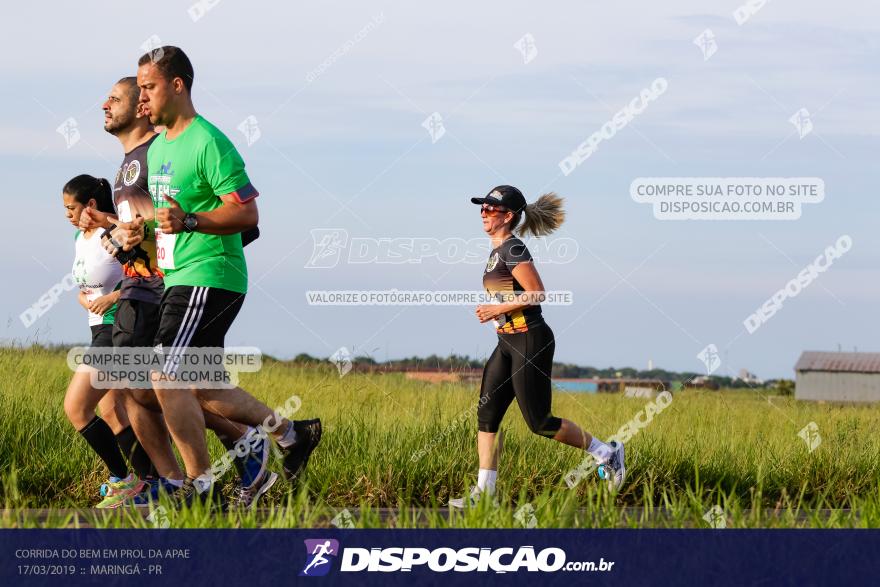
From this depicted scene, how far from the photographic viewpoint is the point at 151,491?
7.44 m

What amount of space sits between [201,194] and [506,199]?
1943 millimetres

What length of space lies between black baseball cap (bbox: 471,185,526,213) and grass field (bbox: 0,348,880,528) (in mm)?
1666

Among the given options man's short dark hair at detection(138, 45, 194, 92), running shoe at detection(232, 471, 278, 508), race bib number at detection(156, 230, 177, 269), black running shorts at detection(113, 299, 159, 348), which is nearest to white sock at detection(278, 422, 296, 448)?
running shoe at detection(232, 471, 278, 508)

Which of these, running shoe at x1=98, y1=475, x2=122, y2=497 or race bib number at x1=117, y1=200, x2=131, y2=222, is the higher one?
race bib number at x1=117, y1=200, x2=131, y2=222

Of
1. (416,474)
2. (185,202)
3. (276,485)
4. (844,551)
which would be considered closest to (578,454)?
(416,474)

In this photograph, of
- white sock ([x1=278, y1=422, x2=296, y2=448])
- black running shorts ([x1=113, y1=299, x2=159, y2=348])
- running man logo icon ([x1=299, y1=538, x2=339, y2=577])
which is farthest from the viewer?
white sock ([x1=278, y1=422, x2=296, y2=448])

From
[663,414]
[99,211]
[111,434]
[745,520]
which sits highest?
[99,211]

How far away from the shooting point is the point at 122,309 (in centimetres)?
721

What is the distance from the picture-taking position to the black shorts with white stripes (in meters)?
6.69

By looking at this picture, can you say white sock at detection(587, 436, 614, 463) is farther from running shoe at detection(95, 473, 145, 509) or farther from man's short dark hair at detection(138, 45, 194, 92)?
man's short dark hair at detection(138, 45, 194, 92)

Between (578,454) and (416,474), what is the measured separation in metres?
1.24

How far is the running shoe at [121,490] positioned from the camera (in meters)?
7.31

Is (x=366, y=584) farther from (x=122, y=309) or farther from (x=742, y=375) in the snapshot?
(x=742, y=375)

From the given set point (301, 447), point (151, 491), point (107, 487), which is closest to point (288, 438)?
point (301, 447)
